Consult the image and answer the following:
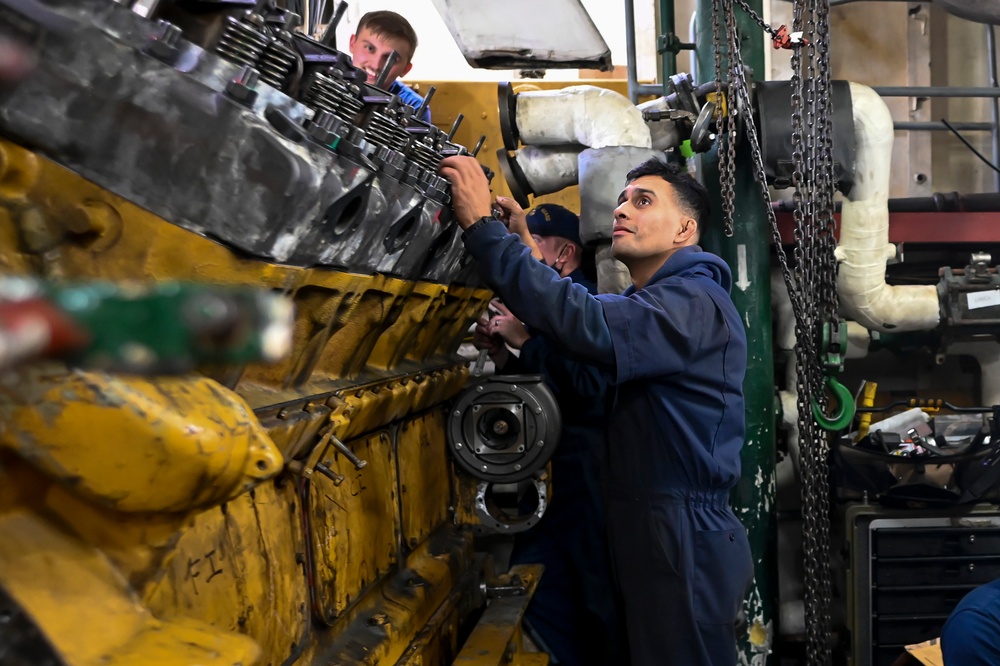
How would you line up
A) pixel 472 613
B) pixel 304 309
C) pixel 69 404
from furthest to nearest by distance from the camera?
pixel 472 613 → pixel 304 309 → pixel 69 404

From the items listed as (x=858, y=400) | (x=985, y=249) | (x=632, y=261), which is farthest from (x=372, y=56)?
(x=985, y=249)

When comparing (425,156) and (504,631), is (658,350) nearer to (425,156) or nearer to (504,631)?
(425,156)

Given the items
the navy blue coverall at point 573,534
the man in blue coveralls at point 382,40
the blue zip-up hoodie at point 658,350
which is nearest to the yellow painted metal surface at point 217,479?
the blue zip-up hoodie at point 658,350

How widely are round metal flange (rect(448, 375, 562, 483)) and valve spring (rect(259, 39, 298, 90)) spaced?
4.48 ft

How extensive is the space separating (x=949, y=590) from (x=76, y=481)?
291 centimetres

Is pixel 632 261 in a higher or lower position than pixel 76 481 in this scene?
higher

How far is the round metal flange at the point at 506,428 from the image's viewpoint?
8.32 ft

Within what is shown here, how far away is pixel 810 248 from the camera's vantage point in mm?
2715

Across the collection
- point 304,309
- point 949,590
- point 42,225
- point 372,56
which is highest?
point 372,56

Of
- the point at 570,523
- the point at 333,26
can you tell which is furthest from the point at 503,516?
the point at 333,26

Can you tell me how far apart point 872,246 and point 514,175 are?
1.19 metres

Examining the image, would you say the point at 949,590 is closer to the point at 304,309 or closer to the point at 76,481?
the point at 304,309

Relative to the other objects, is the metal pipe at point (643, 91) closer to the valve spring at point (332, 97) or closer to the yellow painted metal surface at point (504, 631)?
the yellow painted metal surface at point (504, 631)

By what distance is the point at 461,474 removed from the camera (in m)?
2.69
